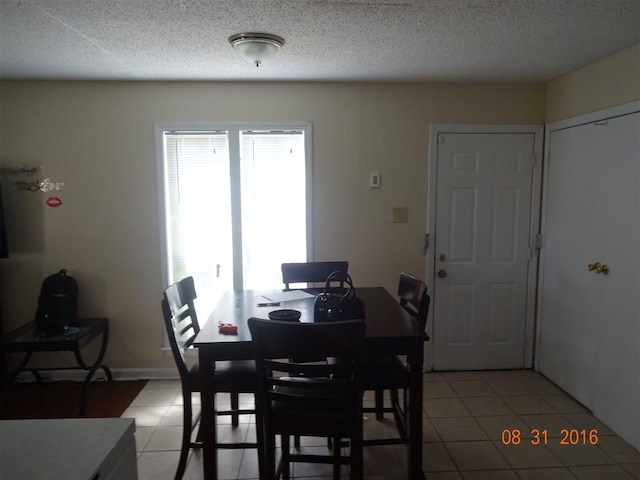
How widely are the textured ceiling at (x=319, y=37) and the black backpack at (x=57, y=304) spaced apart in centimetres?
148

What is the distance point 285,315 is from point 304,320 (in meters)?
0.10

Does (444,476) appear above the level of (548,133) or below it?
below

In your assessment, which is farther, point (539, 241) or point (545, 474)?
point (539, 241)

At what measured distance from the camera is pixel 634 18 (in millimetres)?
1994

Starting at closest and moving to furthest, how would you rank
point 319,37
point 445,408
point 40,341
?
point 319,37, point 40,341, point 445,408

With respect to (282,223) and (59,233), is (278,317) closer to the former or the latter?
(282,223)

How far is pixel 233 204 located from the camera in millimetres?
3191

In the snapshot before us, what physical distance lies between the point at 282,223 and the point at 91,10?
182cm

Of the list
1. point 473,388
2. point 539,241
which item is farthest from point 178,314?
point 539,241

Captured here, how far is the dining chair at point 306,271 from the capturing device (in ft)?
9.28

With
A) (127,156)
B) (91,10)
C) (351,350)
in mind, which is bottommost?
(351,350)

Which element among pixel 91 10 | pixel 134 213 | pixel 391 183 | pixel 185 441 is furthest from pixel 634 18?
pixel 134 213

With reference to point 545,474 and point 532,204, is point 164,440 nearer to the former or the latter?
point 545,474

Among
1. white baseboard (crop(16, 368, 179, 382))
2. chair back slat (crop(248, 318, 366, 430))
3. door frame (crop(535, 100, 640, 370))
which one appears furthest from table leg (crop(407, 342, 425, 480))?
white baseboard (crop(16, 368, 179, 382))
